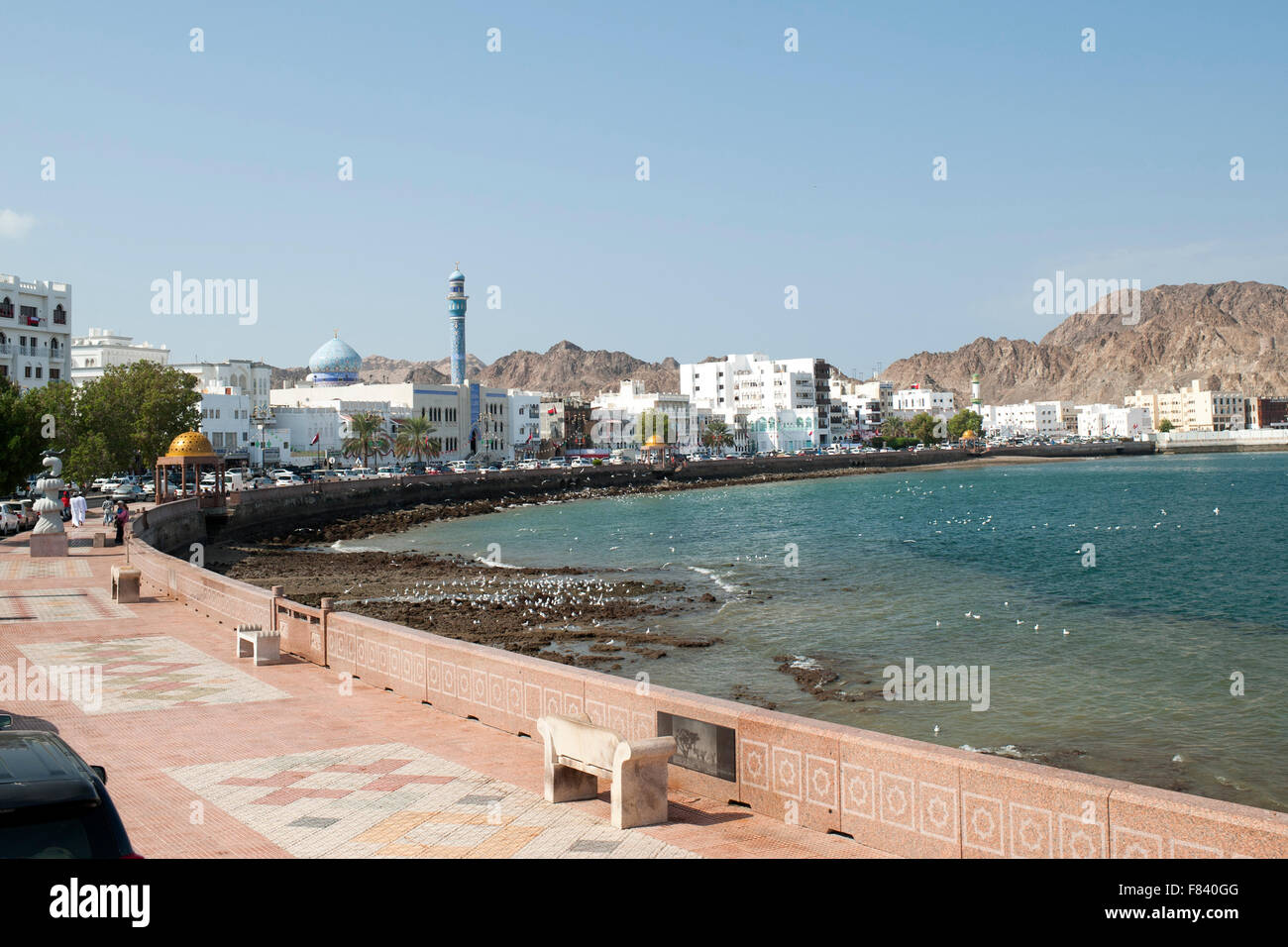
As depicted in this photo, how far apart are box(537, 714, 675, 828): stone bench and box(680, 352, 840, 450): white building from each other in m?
158

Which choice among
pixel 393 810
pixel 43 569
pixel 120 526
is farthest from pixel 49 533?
pixel 393 810

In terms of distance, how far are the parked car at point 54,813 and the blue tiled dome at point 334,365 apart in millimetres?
126549

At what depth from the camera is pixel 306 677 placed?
15219 mm

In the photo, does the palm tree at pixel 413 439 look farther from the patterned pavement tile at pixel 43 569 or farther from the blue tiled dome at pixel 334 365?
the patterned pavement tile at pixel 43 569

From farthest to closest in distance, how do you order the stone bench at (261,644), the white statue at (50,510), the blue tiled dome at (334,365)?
the blue tiled dome at (334,365)
the white statue at (50,510)
the stone bench at (261,644)

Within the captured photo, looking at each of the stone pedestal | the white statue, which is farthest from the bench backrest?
the white statue

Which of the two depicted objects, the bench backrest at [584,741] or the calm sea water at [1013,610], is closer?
the bench backrest at [584,741]

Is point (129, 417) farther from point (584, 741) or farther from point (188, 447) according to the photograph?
point (584, 741)

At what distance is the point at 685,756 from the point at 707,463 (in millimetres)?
116650

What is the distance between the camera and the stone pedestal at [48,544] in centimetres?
3303

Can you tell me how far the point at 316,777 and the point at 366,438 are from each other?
318 ft

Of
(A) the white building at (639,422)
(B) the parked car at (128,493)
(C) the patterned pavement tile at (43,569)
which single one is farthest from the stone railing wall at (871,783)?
(A) the white building at (639,422)
